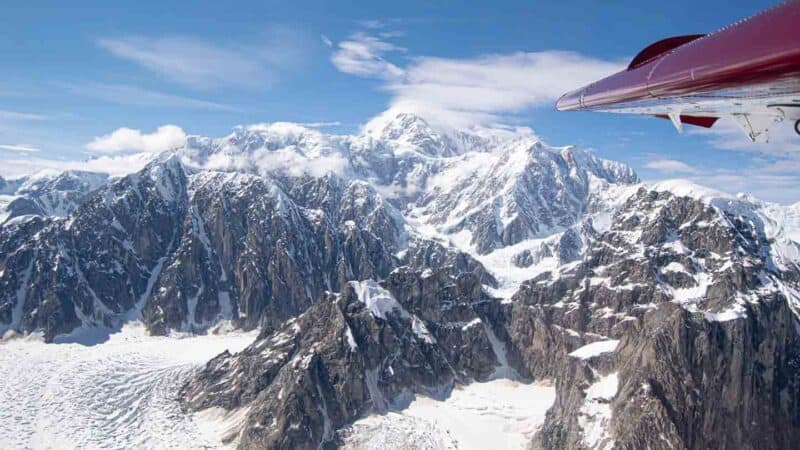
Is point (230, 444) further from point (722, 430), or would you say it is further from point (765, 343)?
point (765, 343)

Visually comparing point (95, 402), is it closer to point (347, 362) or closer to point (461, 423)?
point (347, 362)

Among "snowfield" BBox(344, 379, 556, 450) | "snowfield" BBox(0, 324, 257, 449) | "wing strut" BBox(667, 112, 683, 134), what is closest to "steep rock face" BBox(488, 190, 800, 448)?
"snowfield" BBox(344, 379, 556, 450)

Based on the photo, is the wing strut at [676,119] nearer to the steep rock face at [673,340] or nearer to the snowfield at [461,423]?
the steep rock face at [673,340]

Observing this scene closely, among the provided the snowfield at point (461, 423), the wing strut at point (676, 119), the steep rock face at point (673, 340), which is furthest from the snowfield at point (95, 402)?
the wing strut at point (676, 119)

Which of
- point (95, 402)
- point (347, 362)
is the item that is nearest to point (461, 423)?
point (347, 362)

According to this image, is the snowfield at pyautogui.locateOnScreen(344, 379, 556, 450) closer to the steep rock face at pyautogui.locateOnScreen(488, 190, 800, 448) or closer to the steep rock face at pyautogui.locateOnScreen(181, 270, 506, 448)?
the steep rock face at pyautogui.locateOnScreen(181, 270, 506, 448)

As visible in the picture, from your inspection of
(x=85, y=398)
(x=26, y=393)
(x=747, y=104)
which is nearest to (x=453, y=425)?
(x=85, y=398)

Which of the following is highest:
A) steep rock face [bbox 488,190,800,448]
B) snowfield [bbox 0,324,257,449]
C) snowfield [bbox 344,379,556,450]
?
steep rock face [bbox 488,190,800,448]
